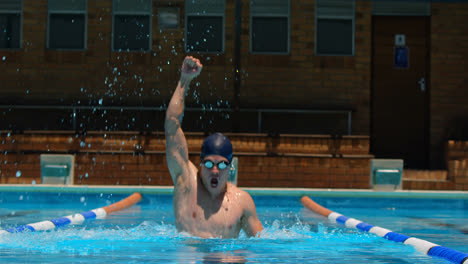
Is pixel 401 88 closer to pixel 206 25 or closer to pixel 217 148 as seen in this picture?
pixel 206 25

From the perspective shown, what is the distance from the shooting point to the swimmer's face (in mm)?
4934

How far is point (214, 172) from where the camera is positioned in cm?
500

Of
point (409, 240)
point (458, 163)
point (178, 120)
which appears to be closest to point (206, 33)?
point (458, 163)

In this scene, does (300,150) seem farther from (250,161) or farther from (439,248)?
(439,248)

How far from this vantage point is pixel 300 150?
1298 cm

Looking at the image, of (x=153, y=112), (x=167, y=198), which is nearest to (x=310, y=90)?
(x=153, y=112)

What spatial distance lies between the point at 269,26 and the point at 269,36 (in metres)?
0.22

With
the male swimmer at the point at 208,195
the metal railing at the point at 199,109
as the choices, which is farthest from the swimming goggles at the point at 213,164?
the metal railing at the point at 199,109

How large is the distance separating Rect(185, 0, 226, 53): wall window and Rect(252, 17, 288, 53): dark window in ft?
2.42

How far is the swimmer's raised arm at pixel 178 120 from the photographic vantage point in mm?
4609

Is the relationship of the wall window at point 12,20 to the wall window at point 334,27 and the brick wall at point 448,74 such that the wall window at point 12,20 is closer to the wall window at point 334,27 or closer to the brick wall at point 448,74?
the wall window at point 334,27

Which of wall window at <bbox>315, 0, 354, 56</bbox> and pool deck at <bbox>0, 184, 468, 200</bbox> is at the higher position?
wall window at <bbox>315, 0, 354, 56</bbox>

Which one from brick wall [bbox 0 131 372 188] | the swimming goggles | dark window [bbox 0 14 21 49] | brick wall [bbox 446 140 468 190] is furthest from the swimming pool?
dark window [bbox 0 14 21 49]

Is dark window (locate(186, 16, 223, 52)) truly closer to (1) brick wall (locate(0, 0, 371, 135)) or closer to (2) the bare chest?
(1) brick wall (locate(0, 0, 371, 135))
